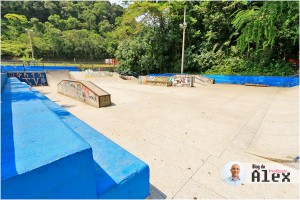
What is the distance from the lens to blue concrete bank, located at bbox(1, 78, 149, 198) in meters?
1.22

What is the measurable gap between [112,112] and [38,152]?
545 cm

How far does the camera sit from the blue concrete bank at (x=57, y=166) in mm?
1218

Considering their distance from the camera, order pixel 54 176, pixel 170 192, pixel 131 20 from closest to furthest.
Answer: pixel 54 176, pixel 170 192, pixel 131 20

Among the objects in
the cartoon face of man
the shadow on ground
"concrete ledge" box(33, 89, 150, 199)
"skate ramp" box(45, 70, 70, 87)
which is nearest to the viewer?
"concrete ledge" box(33, 89, 150, 199)

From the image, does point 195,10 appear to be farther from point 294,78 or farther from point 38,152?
point 38,152

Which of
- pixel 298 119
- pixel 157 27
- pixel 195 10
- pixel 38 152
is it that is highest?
pixel 195 10

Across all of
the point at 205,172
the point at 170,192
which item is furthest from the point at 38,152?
the point at 205,172

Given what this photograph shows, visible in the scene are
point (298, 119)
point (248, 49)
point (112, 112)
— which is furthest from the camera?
point (248, 49)

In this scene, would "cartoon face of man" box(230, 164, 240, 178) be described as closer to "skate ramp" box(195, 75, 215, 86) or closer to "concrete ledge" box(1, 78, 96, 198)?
"concrete ledge" box(1, 78, 96, 198)

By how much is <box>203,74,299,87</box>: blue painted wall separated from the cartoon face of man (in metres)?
16.5

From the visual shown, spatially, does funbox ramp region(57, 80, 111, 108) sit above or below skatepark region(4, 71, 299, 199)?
above

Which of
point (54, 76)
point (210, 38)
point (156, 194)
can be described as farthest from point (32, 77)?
point (210, 38)

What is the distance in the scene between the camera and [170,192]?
2.51 meters

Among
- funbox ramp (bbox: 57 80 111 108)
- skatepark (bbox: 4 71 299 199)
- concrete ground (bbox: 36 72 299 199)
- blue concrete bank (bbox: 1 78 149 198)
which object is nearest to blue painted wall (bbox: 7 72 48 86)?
funbox ramp (bbox: 57 80 111 108)
